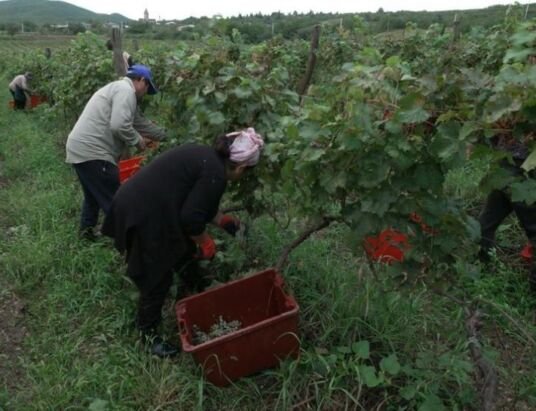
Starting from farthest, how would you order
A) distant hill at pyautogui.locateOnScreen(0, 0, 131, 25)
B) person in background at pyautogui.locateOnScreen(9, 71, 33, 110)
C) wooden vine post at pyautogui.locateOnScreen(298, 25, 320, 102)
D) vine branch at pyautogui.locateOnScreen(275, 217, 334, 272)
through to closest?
distant hill at pyautogui.locateOnScreen(0, 0, 131, 25) → person in background at pyautogui.locateOnScreen(9, 71, 33, 110) → wooden vine post at pyautogui.locateOnScreen(298, 25, 320, 102) → vine branch at pyautogui.locateOnScreen(275, 217, 334, 272)

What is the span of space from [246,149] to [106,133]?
1890mm

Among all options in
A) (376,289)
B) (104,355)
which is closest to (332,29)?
(376,289)

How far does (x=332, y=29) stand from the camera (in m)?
9.24

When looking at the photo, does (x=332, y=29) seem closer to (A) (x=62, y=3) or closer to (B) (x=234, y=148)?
(B) (x=234, y=148)

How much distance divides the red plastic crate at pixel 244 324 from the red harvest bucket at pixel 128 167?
2171 millimetres

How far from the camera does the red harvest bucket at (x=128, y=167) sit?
495 centimetres

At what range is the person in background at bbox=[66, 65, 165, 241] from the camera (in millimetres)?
4121

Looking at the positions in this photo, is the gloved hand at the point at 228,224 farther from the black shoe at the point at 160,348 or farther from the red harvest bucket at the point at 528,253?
the red harvest bucket at the point at 528,253

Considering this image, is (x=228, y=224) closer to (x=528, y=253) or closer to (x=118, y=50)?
(x=528, y=253)

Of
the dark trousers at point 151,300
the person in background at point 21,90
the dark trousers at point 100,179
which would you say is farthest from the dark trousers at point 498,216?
the person in background at point 21,90

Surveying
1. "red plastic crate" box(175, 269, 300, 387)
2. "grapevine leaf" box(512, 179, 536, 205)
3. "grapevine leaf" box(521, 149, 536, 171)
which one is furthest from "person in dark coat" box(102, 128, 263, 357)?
"grapevine leaf" box(521, 149, 536, 171)

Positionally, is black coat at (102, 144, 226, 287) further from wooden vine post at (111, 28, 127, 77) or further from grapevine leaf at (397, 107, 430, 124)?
wooden vine post at (111, 28, 127, 77)

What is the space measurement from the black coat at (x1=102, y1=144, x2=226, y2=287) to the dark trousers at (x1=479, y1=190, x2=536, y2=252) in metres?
2.06

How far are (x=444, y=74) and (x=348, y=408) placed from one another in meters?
1.63
